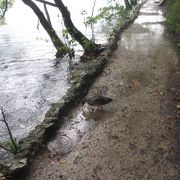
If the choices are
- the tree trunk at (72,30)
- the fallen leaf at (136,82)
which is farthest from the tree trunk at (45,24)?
the fallen leaf at (136,82)

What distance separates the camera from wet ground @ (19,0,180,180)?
5.47 meters

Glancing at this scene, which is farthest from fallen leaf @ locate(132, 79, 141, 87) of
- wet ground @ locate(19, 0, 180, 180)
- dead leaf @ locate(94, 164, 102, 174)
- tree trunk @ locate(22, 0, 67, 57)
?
tree trunk @ locate(22, 0, 67, 57)

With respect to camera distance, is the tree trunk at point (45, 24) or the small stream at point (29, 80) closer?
the small stream at point (29, 80)

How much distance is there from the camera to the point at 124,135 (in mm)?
6441

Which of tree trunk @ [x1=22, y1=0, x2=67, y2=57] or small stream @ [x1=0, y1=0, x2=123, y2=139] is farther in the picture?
tree trunk @ [x1=22, y1=0, x2=67, y2=57]

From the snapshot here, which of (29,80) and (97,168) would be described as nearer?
(97,168)

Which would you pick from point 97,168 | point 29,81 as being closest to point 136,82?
point 97,168

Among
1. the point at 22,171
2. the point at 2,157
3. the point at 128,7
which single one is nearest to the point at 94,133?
the point at 22,171

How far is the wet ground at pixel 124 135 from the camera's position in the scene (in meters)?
5.47

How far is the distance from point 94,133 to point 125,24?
46.7 ft

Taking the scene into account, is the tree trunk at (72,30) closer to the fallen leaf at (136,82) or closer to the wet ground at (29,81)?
the wet ground at (29,81)

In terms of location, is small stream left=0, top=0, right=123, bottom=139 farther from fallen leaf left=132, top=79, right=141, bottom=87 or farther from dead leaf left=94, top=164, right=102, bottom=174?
dead leaf left=94, top=164, right=102, bottom=174

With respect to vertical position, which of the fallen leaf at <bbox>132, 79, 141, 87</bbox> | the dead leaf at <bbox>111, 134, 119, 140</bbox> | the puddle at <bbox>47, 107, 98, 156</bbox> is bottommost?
the fallen leaf at <bbox>132, 79, 141, 87</bbox>

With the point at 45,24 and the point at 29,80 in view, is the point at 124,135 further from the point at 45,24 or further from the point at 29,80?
the point at 45,24
